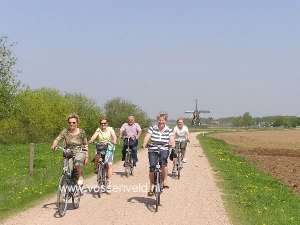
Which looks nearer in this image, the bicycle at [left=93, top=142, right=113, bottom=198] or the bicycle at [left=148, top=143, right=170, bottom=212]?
the bicycle at [left=148, top=143, right=170, bottom=212]

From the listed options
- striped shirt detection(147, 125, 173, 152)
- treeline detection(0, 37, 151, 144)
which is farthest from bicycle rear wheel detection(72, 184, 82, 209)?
treeline detection(0, 37, 151, 144)

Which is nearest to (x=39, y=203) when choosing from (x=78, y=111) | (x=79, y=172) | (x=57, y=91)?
(x=79, y=172)

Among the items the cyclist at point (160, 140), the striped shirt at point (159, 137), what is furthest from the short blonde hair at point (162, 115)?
the striped shirt at point (159, 137)

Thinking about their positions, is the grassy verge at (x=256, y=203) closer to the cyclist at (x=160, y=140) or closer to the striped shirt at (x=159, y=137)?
the cyclist at (x=160, y=140)

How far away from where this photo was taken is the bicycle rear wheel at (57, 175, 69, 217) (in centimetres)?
895

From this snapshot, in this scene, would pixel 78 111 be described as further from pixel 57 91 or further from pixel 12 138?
pixel 12 138

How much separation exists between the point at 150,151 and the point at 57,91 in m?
56.0

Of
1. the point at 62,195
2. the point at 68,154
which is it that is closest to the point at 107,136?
the point at 68,154

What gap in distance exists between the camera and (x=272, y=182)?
52.9ft

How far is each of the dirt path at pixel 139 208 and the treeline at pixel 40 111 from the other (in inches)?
1146

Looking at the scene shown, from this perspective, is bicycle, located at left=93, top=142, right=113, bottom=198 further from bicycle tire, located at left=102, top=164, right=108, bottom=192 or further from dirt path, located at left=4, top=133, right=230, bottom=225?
dirt path, located at left=4, top=133, right=230, bottom=225

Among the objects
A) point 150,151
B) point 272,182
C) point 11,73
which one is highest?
point 11,73

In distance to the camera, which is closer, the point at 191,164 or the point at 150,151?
the point at 150,151

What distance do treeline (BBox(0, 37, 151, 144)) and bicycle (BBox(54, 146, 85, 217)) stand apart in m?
31.9
